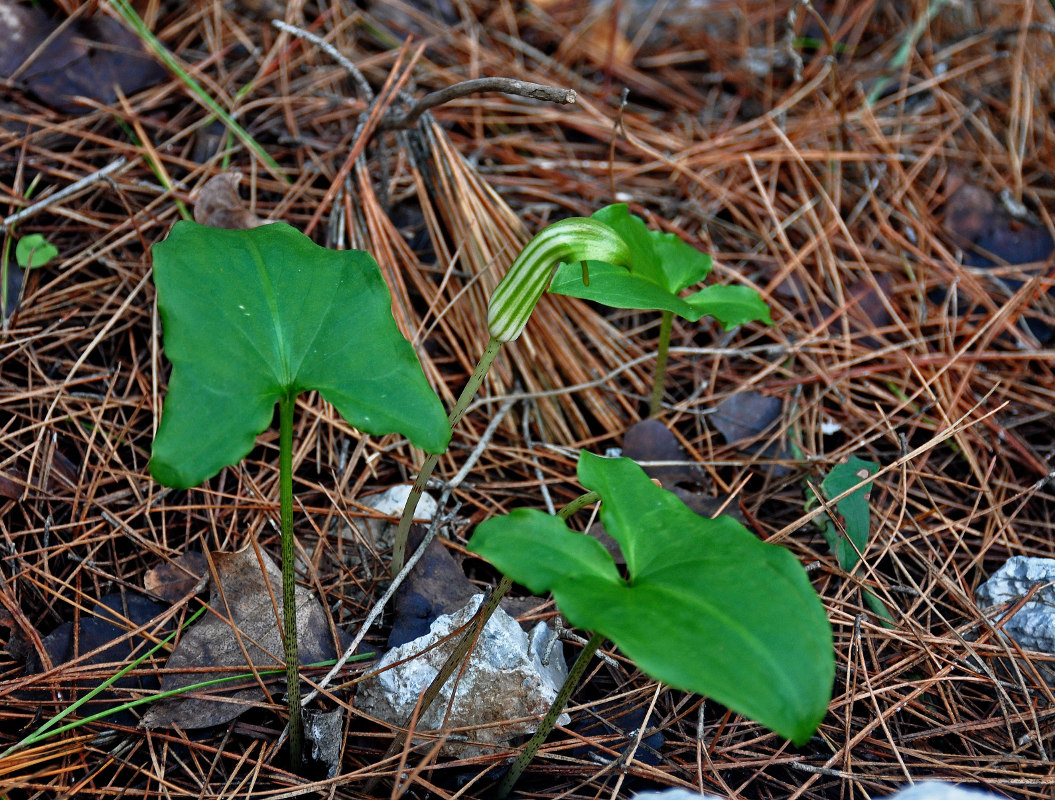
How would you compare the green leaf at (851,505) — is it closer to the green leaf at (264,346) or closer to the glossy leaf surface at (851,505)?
the glossy leaf surface at (851,505)

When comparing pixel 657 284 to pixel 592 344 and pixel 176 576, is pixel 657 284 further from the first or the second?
pixel 176 576

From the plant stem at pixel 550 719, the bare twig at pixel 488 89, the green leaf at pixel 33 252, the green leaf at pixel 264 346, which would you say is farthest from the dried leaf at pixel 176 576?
the bare twig at pixel 488 89

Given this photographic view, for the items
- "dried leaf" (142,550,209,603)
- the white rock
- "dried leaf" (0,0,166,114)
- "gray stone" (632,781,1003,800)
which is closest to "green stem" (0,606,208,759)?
"dried leaf" (142,550,209,603)

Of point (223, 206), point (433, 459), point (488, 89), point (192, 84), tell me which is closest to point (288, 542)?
point (433, 459)

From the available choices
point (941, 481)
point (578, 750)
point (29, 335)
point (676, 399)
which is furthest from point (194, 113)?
point (941, 481)

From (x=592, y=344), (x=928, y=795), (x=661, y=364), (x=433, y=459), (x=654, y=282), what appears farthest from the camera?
(x=592, y=344)

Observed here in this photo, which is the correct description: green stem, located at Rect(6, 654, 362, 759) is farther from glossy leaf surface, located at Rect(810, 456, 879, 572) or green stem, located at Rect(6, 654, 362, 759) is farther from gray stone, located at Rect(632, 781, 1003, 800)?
glossy leaf surface, located at Rect(810, 456, 879, 572)
